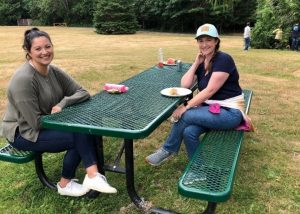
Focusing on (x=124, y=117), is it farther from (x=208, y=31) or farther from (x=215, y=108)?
(x=208, y=31)

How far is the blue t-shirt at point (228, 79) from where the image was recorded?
3.64 m

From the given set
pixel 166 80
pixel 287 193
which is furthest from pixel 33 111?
pixel 287 193

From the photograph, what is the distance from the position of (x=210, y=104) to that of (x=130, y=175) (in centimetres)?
115

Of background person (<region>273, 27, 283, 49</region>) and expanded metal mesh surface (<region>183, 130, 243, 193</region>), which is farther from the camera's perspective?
background person (<region>273, 27, 283, 49</region>)

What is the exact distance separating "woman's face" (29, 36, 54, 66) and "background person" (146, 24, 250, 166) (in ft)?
4.39

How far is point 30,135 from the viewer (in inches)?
126

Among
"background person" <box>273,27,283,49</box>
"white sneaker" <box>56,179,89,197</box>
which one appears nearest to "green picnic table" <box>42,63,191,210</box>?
"white sneaker" <box>56,179,89,197</box>

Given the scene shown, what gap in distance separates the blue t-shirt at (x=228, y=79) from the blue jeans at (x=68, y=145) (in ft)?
4.33

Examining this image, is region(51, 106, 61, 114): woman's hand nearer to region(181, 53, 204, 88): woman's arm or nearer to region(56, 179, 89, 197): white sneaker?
region(56, 179, 89, 197): white sneaker

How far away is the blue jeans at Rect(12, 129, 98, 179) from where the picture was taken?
3.14 meters

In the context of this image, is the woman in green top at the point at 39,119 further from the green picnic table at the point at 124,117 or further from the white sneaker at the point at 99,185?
the green picnic table at the point at 124,117

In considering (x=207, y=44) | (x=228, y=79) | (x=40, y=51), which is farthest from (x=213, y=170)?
(x=40, y=51)

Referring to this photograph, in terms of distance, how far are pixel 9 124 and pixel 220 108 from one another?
199 centimetres

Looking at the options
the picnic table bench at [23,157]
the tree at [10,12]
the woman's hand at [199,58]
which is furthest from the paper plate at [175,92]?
the tree at [10,12]
